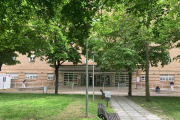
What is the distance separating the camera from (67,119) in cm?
628

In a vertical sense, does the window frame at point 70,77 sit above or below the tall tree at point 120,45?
below

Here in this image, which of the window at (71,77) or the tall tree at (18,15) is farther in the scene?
the window at (71,77)

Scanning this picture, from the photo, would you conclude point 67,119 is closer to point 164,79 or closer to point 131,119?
point 131,119

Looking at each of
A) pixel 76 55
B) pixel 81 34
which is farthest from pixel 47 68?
pixel 81 34

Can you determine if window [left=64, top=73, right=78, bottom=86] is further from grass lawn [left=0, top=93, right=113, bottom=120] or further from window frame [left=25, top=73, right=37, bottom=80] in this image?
grass lawn [left=0, top=93, right=113, bottom=120]

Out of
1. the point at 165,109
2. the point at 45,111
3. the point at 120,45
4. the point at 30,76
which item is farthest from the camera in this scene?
the point at 30,76

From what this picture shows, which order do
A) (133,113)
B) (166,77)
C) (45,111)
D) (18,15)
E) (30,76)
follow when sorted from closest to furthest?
(18,15) → (45,111) → (133,113) → (166,77) → (30,76)

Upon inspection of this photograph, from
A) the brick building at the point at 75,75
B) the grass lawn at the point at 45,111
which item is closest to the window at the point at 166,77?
the brick building at the point at 75,75

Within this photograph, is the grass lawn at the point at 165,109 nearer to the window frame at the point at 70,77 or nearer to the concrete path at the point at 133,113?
the concrete path at the point at 133,113

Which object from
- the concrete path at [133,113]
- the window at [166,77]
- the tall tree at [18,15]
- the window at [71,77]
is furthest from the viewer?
the window at [71,77]

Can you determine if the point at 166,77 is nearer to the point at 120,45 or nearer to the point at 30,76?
the point at 120,45

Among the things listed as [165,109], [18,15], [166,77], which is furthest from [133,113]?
[166,77]

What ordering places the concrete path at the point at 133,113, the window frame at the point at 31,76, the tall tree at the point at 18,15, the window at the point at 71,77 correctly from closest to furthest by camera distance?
the tall tree at the point at 18,15, the concrete path at the point at 133,113, the window at the point at 71,77, the window frame at the point at 31,76

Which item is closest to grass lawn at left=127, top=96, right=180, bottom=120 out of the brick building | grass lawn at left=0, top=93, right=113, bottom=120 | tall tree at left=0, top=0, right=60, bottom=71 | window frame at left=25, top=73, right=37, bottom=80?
grass lawn at left=0, top=93, right=113, bottom=120
